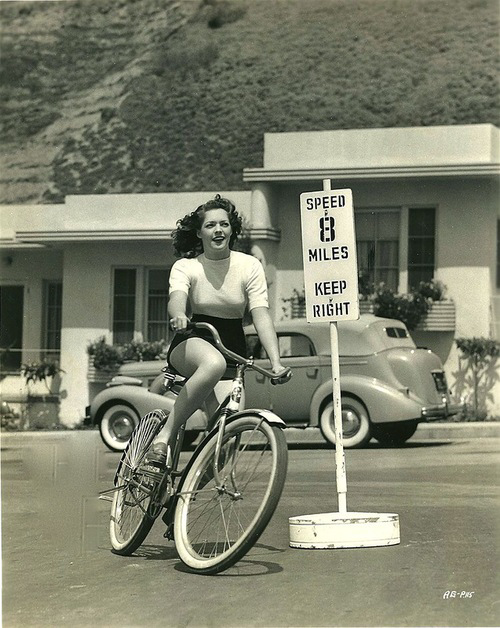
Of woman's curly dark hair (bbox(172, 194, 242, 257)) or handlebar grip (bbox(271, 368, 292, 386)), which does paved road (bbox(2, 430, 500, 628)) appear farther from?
woman's curly dark hair (bbox(172, 194, 242, 257))

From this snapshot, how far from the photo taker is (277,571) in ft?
21.5

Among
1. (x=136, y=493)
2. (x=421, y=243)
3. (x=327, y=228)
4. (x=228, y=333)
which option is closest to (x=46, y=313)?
(x=421, y=243)

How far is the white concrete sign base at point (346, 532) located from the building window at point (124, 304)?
17.2m

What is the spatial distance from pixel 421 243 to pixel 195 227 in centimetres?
1635

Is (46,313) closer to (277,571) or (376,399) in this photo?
(376,399)

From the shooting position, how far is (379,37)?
6206cm

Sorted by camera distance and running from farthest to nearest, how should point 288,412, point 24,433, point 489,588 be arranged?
point 24,433 < point 288,412 < point 489,588

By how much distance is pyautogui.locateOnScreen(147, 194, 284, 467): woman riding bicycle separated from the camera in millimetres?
6812

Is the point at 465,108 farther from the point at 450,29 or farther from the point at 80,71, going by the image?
the point at 80,71

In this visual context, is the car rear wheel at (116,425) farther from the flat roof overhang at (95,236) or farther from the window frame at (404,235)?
the window frame at (404,235)

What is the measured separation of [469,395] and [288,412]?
605 cm

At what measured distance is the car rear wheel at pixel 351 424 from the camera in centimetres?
1656

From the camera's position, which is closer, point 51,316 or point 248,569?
point 248,569

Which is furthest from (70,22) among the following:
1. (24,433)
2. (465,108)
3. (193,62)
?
(24,433)
